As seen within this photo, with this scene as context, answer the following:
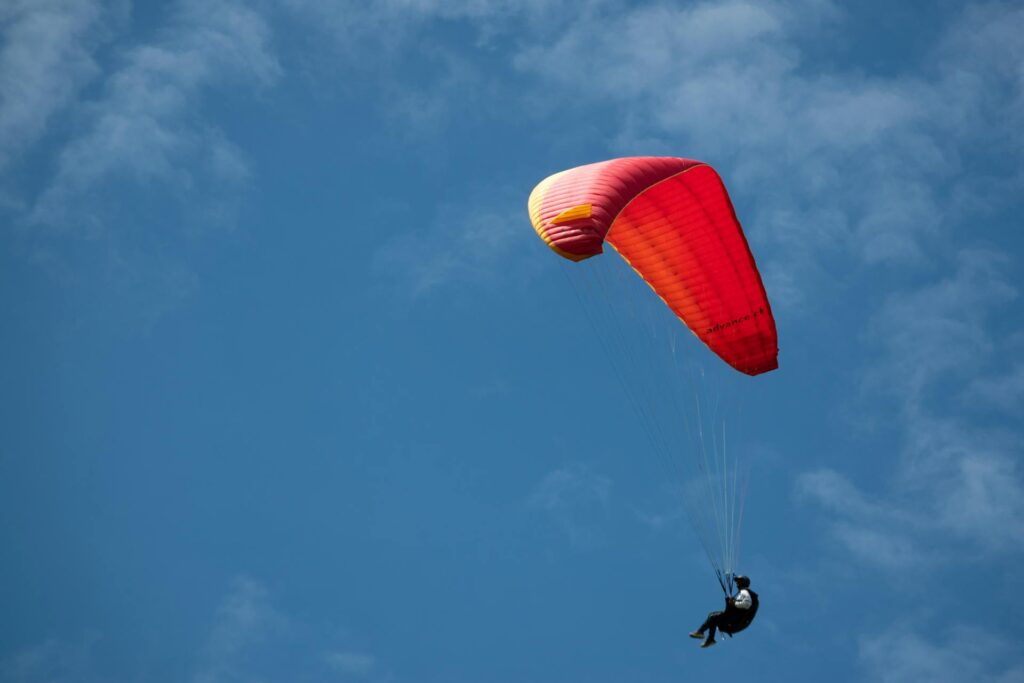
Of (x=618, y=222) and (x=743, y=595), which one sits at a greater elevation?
(x=618, y=222)

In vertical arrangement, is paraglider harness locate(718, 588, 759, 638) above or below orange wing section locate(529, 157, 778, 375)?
below

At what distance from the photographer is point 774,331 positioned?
2684 centimetres

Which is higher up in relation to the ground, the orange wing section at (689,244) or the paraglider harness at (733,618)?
the orange wing section at (689,244)

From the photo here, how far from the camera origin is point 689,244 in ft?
87.5

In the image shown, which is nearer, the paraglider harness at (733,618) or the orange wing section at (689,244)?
the paraglider harness at (733,618)

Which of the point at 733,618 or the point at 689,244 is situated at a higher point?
the point at 689,244

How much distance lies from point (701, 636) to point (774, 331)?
17.8 feet

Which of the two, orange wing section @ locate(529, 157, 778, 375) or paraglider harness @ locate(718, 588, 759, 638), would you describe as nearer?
paraglider harness @ locate(718, 588, 759, 638)

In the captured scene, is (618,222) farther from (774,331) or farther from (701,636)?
(701,636)

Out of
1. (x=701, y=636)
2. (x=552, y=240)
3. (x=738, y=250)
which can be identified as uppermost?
(x=738, y=250)

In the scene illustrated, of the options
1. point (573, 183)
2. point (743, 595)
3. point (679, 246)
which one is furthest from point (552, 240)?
point (743, 595)

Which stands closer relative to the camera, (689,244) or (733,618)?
(733,618)

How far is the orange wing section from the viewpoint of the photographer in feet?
83.5

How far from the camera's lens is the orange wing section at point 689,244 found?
83.5ft
